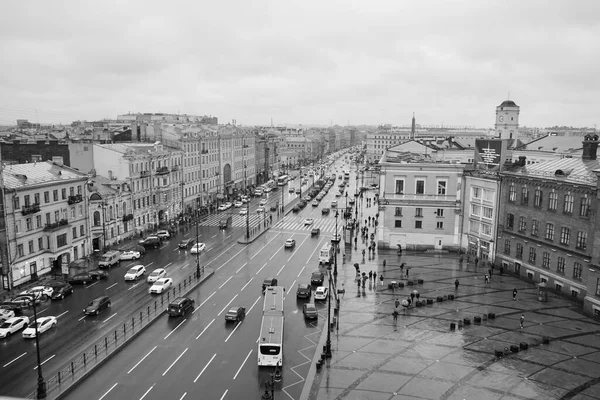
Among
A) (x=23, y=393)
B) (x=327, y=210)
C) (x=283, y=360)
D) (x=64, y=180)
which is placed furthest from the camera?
(x=327, y=210)

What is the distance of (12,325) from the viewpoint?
38.3 meters

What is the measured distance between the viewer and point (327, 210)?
100562 mm

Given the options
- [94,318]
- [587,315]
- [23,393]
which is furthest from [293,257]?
[23,393]

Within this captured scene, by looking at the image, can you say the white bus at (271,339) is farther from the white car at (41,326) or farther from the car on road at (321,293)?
the white car at (41,326)

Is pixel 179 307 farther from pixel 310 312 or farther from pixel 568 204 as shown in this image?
pixel 568 204

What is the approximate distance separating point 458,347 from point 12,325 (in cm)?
3369

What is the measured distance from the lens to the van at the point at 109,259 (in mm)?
57625

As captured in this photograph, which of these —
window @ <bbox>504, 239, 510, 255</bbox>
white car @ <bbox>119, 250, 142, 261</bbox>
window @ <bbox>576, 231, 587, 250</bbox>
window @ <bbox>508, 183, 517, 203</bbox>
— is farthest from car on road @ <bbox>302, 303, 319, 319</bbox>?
window @ <bbox>508, 183, 517, 203</bbox>

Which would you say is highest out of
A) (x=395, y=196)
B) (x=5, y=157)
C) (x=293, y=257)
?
(x=5, y=157)

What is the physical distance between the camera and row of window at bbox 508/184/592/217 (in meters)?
47.2

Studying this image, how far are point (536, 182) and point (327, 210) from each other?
50732 mm

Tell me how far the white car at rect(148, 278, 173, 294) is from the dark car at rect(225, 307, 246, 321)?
923 centimetres

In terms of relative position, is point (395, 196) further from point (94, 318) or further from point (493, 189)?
point (94, 318)

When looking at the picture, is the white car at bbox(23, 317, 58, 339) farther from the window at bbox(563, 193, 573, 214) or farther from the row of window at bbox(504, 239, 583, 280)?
the window at bbox(563, 193, 573, 214)
